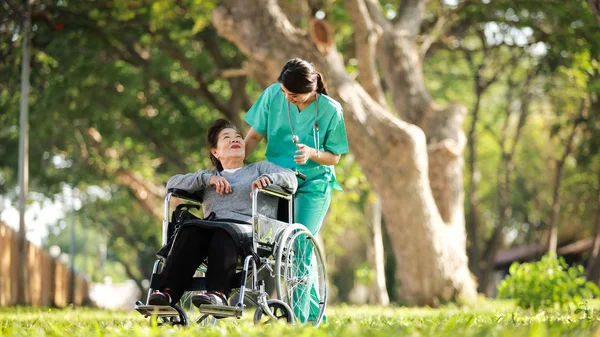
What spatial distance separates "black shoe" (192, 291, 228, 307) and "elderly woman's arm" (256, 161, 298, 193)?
2.32 ft

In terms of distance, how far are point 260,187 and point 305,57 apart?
5844 mm

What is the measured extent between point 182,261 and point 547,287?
5289mm

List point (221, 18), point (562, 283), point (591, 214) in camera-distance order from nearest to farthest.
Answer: point (562, 283) < point (221, 18) < point (591, 214)

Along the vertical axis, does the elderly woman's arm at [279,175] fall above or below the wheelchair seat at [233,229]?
above

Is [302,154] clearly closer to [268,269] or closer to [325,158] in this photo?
[325,158]

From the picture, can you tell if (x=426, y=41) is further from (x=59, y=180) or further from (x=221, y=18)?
(x=59, y=180)

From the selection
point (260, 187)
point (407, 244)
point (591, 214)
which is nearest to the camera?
Answer: point (260, 187)

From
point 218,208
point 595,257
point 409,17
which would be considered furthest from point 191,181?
point 595,257

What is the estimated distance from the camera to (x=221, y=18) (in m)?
10.7

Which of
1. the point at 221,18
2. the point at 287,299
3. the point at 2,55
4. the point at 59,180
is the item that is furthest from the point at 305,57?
the point at 59,180

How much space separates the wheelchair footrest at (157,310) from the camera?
4809 millimetres

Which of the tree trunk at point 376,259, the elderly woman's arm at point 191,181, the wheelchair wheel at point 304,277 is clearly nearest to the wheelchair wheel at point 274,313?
the wheelchair wheel at point 304,277

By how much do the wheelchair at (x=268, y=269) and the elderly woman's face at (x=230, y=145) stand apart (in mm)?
326

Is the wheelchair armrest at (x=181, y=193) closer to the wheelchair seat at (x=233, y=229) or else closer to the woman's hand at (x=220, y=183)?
the woman's hand at (x=220, y=183)
